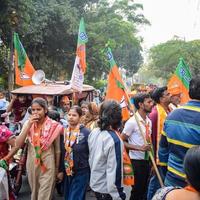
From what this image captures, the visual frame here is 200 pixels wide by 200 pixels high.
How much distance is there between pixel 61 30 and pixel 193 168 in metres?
23.6

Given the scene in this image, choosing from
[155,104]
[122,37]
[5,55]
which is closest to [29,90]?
[155,104]

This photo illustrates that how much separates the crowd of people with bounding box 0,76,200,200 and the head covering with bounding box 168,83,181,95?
0.16ft

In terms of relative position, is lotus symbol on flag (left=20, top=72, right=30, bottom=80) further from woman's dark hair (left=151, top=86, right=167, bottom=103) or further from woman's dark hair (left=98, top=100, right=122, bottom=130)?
woman's dark hair (left=98, top=100, right=122, bottom=130)

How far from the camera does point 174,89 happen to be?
5984 mm

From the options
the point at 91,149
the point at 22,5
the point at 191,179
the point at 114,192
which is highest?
the point at 22,5

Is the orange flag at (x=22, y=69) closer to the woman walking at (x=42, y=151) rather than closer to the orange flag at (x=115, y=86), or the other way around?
the orange flag at (x=115, y=86)

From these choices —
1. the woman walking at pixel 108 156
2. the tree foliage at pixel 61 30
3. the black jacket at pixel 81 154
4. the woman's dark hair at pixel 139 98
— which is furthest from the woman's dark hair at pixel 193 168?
the tree foliage at pixel 61 30

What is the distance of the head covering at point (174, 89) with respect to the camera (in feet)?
19.1

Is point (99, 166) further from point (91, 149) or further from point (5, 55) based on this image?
point (5, 55)

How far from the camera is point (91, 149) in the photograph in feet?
13.9

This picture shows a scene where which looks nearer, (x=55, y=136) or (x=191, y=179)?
(x=191, y=179)

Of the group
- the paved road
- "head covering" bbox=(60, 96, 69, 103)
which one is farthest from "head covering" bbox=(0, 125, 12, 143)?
"head covering" bbox=(60, 96, 69, 103)

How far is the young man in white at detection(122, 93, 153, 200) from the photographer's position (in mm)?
5031

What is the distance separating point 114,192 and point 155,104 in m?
2.02
